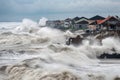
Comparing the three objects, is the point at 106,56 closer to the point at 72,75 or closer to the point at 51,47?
the point at 51,47

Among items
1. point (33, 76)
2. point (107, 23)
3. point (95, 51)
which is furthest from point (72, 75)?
point (107, 23)

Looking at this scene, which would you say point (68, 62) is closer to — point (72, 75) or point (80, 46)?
point (72, 75)

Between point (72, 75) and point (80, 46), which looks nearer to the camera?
point (72, 75)

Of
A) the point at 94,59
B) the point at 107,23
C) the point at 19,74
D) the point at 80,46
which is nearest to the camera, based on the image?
the point at 19,74

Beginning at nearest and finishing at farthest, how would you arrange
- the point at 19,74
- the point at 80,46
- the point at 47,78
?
the point at 47,78
the point at 19,74
the point at 80,46

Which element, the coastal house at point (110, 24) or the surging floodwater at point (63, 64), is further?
the coastal house at point (110, 24)

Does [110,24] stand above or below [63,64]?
above

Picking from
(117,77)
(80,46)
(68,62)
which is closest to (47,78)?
(117,77)

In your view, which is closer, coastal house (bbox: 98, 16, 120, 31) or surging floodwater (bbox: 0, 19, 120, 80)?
surging floodwater (bbox: 0, 19, 120, 80)

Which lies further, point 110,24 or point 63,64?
point 110,24
